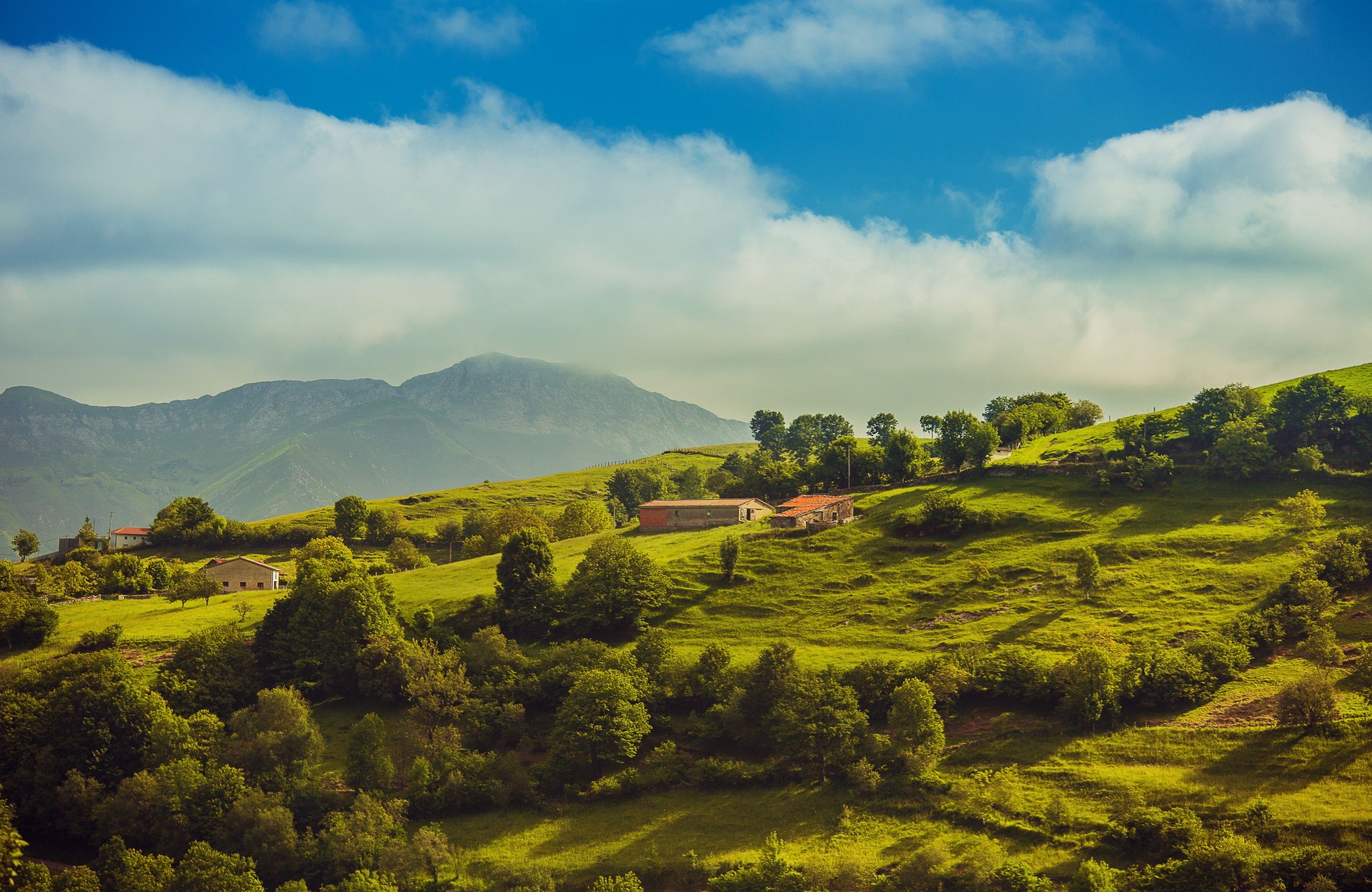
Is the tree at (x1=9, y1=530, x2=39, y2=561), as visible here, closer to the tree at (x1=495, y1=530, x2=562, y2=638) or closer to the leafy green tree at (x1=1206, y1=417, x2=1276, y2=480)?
the tree at (x1=495, y1=530, x2=562, y2=638)

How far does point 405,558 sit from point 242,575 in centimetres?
2323

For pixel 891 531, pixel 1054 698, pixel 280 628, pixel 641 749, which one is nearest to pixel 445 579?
pixel 280 628

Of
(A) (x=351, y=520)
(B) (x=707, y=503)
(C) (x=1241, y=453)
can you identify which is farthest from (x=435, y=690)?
(C) (x=1241, y=453)

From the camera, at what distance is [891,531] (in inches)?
4491

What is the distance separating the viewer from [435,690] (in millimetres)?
86438

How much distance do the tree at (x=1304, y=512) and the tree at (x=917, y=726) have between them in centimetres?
5462

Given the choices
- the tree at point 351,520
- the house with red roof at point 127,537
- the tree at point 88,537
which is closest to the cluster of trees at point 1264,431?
the tree at point 351,520

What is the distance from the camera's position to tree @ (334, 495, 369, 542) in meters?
169

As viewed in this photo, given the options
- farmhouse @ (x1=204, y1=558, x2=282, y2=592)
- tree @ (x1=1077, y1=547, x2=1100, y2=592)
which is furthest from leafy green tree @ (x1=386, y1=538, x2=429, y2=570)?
tree @ (x1=1077, y1=547, x2=1100, y2=592)

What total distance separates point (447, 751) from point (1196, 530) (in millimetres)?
84527

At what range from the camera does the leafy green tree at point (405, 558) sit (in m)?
142

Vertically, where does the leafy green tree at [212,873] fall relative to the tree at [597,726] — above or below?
A: below

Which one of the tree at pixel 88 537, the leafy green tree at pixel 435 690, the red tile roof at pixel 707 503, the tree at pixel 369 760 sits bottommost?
the tree at pixel 369 760

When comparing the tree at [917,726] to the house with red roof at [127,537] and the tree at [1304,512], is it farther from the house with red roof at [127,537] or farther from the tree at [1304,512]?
the house with red roof at [127,537]
